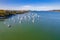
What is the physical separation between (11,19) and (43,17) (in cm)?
80

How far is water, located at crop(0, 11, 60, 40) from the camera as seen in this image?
229 cm

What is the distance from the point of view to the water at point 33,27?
7.52 feet

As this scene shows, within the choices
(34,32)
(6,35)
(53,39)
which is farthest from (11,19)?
(53,39)

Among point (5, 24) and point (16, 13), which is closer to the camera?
point (16, 13)

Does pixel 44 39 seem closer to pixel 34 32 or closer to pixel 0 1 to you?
pixel 34 32

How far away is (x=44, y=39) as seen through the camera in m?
2.27

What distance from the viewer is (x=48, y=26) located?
2328mm

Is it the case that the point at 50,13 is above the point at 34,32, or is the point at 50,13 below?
above

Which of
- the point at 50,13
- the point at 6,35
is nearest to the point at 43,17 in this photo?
the point at 50,13

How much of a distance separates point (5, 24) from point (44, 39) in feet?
3.35

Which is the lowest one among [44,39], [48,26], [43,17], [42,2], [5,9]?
[44,39]

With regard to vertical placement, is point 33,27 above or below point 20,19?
below

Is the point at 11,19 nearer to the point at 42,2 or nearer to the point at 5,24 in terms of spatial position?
the point at 5,24

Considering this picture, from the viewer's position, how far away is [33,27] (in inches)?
96.0
